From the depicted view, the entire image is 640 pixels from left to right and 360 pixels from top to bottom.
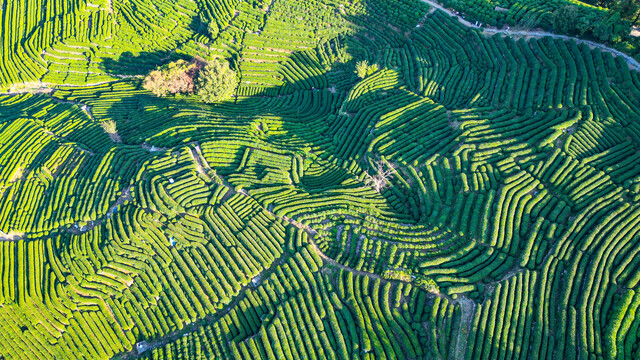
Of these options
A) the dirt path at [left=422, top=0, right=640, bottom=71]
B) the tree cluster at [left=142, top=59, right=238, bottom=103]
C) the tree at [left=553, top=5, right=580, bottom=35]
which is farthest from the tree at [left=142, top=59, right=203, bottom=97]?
the tree at [left=553, top=5, right=580, bottom=35]

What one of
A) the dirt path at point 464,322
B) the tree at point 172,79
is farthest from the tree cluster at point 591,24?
the tree at point 172,79

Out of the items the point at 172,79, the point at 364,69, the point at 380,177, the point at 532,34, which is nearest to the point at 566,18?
the point at 532,34

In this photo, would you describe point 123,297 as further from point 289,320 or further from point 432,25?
point 432,25

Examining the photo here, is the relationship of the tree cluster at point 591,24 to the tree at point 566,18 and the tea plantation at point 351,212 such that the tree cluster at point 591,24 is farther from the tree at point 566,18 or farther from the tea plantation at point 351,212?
the tea plantation at point 351,212

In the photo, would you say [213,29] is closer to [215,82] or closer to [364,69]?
[215,82]

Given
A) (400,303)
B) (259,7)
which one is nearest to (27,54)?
(259,7)

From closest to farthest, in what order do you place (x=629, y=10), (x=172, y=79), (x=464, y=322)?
(x=464, y=322) → (x=629, y=10) → (x=172, y=79)
